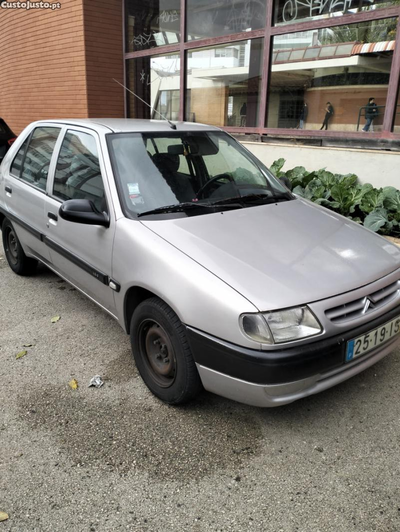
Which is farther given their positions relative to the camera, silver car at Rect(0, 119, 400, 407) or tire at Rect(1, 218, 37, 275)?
tire at Rect(1, 218, 37, 275)

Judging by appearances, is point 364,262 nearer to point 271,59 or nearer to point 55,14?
point 271,59

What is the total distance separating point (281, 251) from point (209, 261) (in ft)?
1.53

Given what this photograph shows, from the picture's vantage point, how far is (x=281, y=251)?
102 inches

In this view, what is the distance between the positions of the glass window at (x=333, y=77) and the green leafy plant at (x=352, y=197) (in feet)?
3.09

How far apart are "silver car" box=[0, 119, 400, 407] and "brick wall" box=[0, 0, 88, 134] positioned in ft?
23.2

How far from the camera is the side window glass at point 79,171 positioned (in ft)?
10.3

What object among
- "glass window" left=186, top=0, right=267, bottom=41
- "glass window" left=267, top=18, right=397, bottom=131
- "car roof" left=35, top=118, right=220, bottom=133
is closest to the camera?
"car roof" left=35, top=118, right=220, bottom=133

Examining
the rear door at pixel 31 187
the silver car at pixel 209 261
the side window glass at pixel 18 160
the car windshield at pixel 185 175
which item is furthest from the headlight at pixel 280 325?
the side window glass at pixel 18 160

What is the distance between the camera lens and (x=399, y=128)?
6027 mm

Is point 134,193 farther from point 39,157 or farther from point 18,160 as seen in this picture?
point 18,160

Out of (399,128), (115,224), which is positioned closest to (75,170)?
(115,224)

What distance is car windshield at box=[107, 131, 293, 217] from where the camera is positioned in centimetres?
296

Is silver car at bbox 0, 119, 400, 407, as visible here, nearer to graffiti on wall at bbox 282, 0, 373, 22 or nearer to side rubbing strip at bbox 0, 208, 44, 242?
side rubbing strip at bbox 0, 208, 44, 242

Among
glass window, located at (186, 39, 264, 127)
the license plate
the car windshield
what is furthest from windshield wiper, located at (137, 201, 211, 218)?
glass window, located at (186, 39, 264, 127)
